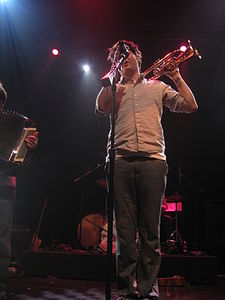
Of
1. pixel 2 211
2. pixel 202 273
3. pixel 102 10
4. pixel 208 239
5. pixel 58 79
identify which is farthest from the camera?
pixel 58 79

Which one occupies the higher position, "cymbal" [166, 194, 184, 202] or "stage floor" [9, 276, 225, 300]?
"cymbal" [166, 194, 184, 202]

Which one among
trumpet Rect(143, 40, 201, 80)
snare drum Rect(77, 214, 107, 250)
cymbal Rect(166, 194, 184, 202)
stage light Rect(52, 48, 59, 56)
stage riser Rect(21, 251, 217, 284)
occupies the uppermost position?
stage light Rect(52, 48, 59, 56)

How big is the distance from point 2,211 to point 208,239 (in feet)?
13.6

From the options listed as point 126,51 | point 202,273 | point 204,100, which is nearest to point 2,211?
point 126,51

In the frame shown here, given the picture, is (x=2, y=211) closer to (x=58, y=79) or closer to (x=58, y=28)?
(x=58, y=28)

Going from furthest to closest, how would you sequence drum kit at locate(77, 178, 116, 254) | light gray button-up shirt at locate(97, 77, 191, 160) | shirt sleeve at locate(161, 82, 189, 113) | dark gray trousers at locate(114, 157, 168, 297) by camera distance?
1. drum kit at locate(77, 178, 116, 254)
2. shirt sleeve at locate(161, 82, 189, 113)
3. light gray button-up shirt at locate(97, 77, 191, 160)
4. dark gray trousers at locate(114, 157, 168, 297)

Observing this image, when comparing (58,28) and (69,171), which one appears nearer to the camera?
(58,28)

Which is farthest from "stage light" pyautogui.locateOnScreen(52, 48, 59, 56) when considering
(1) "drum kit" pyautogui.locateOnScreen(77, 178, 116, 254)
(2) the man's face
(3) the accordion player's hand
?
(2) the man's face

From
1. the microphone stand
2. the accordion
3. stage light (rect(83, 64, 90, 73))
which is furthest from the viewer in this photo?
Result: stage light (rect(83, 64, 90, 73))

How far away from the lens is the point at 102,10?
500 cm

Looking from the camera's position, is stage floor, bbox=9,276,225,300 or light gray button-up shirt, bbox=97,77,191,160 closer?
light gray button-up shirt, bbox=97,77,191,160

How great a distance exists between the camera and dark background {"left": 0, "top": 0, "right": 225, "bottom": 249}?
536 cm

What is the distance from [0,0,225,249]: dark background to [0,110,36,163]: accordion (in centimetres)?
322

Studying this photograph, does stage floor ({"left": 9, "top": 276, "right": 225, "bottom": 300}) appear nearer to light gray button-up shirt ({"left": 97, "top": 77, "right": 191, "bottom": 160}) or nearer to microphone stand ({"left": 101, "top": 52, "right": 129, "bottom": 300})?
microphone stand ({"left": 101, "top": 52, "right": 129, "bottom": 300})
